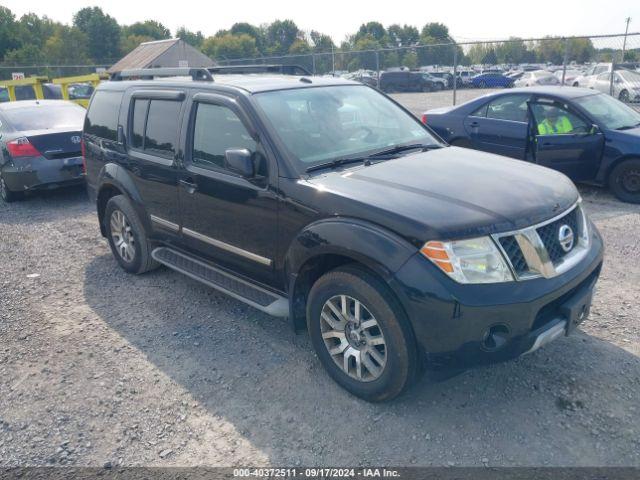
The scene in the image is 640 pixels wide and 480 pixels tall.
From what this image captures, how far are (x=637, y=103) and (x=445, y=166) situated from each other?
12.9 metres

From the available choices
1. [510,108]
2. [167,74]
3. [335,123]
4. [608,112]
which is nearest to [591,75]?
[608,112]

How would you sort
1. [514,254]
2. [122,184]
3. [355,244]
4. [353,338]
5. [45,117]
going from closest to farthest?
[514,254] → [355,244] → [353,338] → [122,184] → [45,117]

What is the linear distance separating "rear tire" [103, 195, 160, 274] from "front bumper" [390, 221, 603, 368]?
306cm

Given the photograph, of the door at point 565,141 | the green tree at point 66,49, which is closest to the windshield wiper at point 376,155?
the door at point 565,141

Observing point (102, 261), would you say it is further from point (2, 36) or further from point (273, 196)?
point (2, 36)

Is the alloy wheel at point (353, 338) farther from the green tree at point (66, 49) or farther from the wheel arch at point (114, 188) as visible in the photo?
the green tree at point (66, 49)

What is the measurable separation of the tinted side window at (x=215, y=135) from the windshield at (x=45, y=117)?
546 cm

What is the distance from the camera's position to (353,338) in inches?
130

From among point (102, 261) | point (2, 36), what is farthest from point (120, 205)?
point (2, 36)

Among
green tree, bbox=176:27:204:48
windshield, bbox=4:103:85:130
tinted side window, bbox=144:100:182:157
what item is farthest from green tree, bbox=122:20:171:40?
tinted side window, bbox=144:100:182:157

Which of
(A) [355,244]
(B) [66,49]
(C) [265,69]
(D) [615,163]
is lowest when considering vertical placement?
(D) [615,163]

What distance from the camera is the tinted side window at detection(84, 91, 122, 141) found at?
5273mm

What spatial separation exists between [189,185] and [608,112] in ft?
20.1

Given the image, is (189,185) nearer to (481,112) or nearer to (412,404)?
(412,404)
